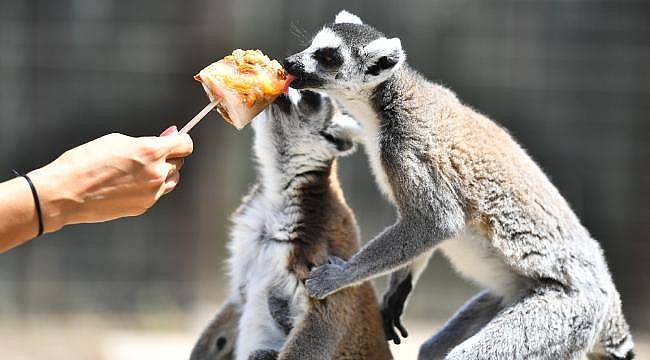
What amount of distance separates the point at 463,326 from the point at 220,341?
1253mm

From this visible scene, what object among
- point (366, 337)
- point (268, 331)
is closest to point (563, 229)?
point (366, 337)

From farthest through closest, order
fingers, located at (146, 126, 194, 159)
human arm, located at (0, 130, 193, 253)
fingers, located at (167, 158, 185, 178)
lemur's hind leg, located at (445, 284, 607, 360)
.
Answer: lemur's hind leg, located at (445, 284, 607, 360), fingers, located at (167, 158, 185, 178), fingers, located at (146, 126, 194, 159), human arm, located at (0, 130, 193, 253)

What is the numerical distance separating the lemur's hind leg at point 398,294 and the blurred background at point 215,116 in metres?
4.86

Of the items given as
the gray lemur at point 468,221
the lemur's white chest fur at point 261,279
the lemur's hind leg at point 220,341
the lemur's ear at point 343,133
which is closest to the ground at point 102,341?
the lemur's hind leg at point 220,341

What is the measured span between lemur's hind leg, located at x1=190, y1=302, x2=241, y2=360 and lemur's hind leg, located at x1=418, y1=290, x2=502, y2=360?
3.23 ft

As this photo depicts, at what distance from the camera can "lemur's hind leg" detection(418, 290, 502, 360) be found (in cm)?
507

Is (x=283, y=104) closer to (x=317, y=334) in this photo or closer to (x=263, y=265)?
(x=263, y=265)

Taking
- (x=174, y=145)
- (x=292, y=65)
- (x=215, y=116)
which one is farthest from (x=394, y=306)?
(x=215, y=116)

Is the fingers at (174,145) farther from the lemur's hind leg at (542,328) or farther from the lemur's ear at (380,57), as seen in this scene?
the lemur's hind leg at (542,328)

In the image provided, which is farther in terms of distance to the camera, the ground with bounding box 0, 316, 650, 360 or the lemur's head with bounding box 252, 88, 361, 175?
the ground with bounding box 0, 316, 650, 360

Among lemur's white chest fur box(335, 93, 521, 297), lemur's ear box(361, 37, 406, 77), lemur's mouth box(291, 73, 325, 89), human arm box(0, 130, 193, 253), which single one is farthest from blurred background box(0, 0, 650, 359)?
human arm box(0, 130, 193, 253)

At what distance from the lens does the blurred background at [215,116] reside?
10242mm

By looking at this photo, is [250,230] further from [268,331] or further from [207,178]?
[207,178]

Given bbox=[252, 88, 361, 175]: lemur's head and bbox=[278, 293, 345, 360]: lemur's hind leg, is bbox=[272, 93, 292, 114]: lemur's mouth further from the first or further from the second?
bbox=[278, 293, 345, 360]: lemur's hind leg
